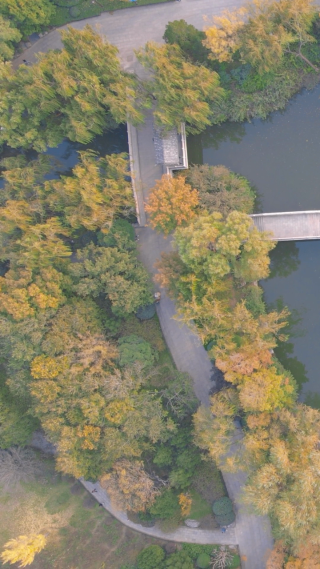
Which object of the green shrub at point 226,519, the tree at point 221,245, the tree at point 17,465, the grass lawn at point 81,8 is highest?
the grass lawn at point 81,8

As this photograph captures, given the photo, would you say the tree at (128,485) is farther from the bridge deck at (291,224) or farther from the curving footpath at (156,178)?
the bridge deck at (291,224)

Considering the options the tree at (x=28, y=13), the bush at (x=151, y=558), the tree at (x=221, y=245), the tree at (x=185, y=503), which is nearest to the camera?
the tree at (x=221, y=245)

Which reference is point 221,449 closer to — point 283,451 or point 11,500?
point 283,451

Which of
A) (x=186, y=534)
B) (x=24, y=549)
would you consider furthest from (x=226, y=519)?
(x=24, y=549)

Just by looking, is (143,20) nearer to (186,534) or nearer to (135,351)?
(135,351)

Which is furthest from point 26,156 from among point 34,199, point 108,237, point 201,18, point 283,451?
point 283,451

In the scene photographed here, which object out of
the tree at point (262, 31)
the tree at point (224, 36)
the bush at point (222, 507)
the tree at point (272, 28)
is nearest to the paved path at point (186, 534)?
the bush at point (222, 507)

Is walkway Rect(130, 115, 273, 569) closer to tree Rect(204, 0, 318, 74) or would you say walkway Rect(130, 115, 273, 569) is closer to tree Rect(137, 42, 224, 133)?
tree Rect(137, 42, 224, 133)
